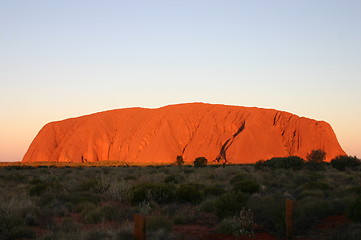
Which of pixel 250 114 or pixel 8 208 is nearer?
pixel 8 208

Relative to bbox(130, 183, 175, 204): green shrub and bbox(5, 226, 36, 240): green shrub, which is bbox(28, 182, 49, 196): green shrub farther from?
bbox(5, 226, 36, 240): green shrub

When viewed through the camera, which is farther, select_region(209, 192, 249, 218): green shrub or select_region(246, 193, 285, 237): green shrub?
select_region(209, 192, 249, 218): green shrub

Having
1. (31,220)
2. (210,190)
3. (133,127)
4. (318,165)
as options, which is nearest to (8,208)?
(31,220)

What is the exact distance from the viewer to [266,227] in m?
9.68

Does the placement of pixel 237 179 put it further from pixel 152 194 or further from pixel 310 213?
pixel 310 213

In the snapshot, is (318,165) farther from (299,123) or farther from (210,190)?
(299,123)

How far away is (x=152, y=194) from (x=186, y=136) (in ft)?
220

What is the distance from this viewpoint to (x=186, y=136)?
81.1m

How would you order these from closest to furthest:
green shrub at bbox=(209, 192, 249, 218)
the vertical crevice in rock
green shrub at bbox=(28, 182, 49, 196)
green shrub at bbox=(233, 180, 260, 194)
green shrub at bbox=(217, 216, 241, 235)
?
green shrub at bbox=(217, 216, 241, 235) → green shrub at bbox=(209, 192, 249, 218) → green shrub at bbox=(233, 180, 260, 194) → green shrub at bbox=(28, 182, 49, 196) → the vertical crevice in rock

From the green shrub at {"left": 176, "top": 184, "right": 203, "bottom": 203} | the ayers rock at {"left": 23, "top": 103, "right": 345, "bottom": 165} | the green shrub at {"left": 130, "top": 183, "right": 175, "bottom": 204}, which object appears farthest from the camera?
the ayers rock at {"left": 23, "top": 103, "right": 345, "bottom": 165}

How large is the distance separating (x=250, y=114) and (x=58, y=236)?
73771mm

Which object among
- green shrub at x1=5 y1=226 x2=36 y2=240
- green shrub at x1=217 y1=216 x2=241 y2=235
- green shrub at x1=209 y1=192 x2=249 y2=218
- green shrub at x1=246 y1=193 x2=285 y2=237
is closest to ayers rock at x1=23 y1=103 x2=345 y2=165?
green shrub at x1=209 y1=192 x2=249 y2=218

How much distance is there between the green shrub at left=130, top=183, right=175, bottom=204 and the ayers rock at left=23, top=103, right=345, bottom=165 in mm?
55904

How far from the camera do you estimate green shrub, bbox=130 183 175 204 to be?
45.0ft
